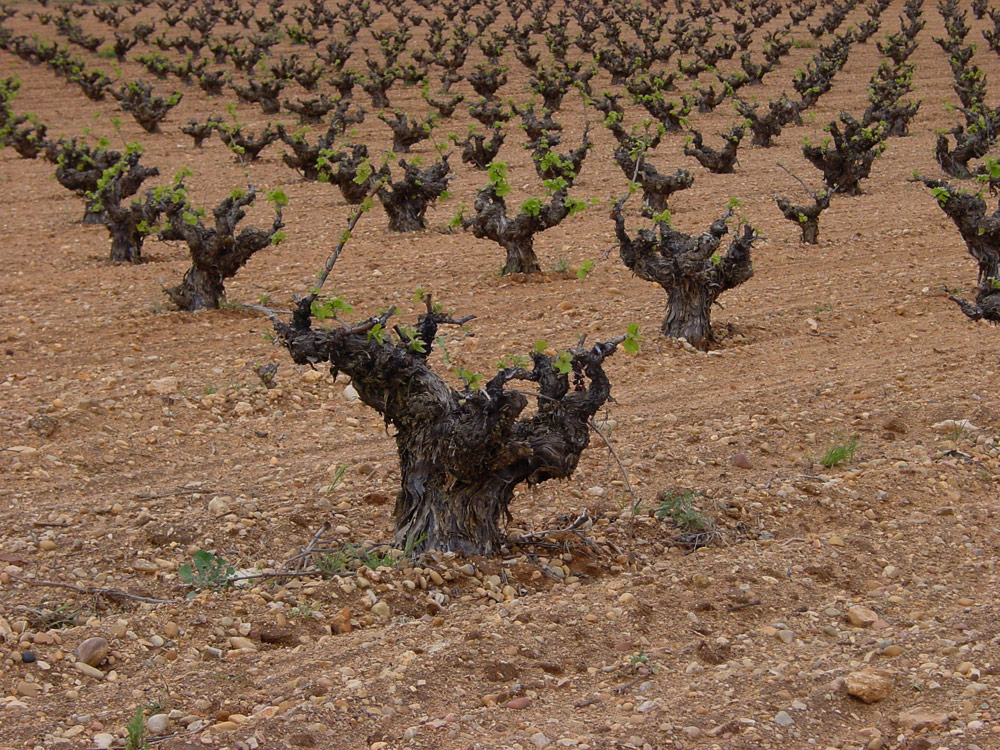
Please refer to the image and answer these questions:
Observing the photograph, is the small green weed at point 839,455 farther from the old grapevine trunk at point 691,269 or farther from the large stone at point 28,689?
the large stone at point 28,689

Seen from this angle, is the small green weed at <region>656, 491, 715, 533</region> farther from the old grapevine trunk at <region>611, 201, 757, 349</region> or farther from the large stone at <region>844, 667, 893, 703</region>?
the old grapevine trunk at <region>611, 201, 757, 349</region>

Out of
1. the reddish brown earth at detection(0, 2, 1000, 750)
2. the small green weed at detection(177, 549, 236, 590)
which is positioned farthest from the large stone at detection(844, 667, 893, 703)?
the small green weed at detection(177, 549, 236, 590)

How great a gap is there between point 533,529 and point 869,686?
2.16 metres

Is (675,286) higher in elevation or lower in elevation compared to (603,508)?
higher

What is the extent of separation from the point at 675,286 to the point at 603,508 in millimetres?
3459

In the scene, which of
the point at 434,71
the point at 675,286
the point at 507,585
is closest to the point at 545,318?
the point at 675,286

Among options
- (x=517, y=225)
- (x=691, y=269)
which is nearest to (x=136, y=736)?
(x=691, y=269)

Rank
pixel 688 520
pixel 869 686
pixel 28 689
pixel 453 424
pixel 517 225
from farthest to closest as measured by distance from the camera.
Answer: pixel 517 225
pixel 688 520
pixel 453 424
pixel 28 689
pixel 869 686

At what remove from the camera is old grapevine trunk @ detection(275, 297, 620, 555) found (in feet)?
16.5

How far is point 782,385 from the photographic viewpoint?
26.7 feet

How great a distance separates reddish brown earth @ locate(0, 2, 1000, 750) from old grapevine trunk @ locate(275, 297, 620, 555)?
0.25 metres

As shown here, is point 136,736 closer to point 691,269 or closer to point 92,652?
point 92,652

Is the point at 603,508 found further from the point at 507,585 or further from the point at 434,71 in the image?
the point at 434,71

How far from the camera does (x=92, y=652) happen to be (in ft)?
14.7
